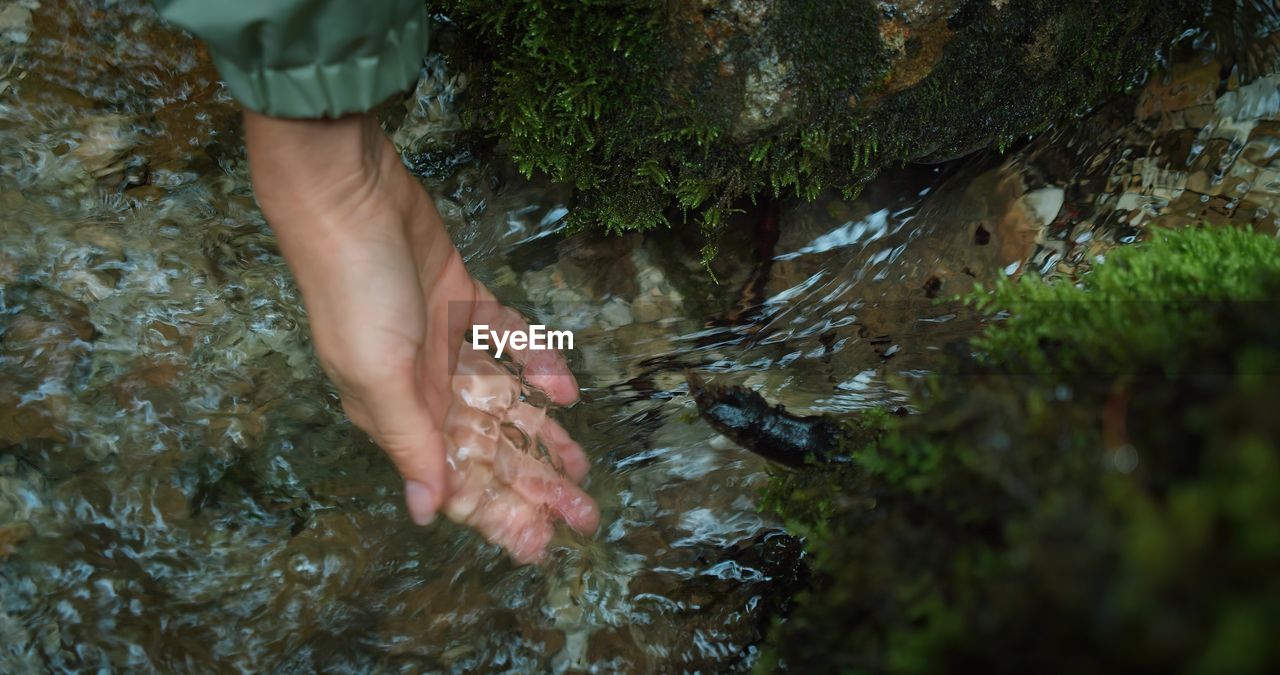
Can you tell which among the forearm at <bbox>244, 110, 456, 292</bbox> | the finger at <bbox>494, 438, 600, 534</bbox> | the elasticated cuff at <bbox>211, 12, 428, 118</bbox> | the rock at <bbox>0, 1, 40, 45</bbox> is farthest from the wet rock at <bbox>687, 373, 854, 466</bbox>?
the rock at <bbox>0, 1, 40, 45</bbox>

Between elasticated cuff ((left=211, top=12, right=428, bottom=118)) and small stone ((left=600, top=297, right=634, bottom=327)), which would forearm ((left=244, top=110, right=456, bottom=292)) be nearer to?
elasticated cuff ((left=211, top=12, right=428, bottom=118))

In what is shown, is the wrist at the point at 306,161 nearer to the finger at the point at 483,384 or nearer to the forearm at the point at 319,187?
the forearm at the point at 319,187

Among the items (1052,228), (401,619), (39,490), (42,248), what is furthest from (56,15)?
(1052,228)

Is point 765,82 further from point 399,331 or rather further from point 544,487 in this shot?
point 544,487

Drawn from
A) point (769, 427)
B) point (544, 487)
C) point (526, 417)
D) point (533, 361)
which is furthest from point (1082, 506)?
point (533, 361)

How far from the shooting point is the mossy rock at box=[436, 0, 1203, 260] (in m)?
2.41

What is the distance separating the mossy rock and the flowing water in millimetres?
344

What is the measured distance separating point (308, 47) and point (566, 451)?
151cm

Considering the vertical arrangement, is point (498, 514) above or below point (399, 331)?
below

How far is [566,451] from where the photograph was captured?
2795mm

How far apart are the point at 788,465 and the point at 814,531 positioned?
287 millimetres

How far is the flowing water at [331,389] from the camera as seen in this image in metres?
2.48

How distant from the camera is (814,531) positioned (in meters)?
1.93

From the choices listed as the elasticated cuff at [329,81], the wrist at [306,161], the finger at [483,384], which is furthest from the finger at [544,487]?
the elasticated cuff at [329,81]
